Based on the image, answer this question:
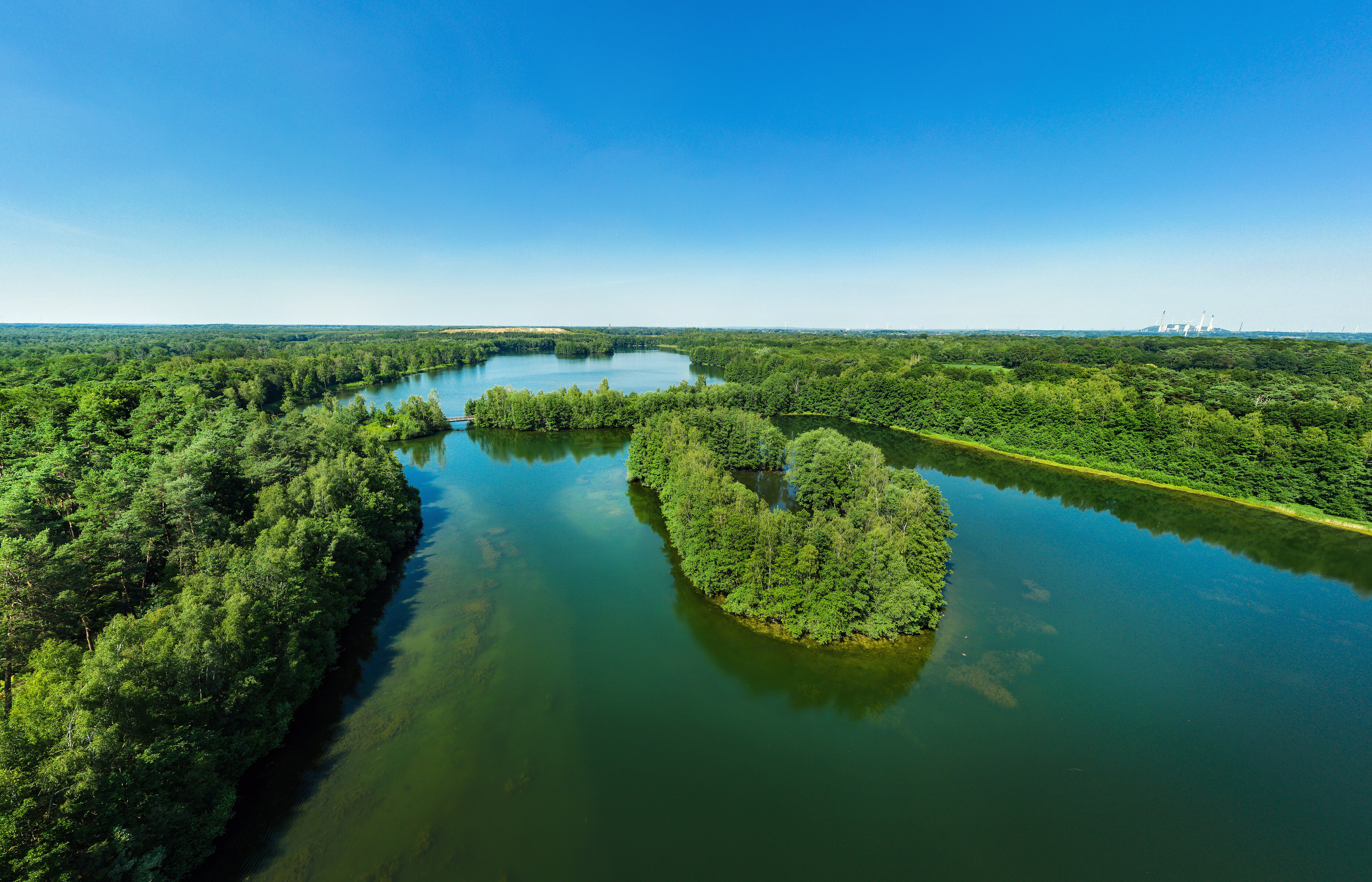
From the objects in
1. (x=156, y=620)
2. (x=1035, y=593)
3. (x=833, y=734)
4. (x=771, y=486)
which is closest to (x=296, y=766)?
(x=156, y=620)

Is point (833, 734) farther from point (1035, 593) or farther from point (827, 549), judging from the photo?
point (1035, 593)

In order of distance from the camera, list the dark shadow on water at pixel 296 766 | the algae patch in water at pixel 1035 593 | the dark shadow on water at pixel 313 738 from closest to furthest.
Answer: the dark shadow on water at pixel 296 766 < the dark shadow on water at pixel 313 738 < the algae patch in water at pixel 1035 593

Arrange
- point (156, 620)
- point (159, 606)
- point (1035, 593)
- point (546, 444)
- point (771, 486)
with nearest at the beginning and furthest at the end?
1. point (156, 620)
2. point (159, 606)
3. point (1035, 593)
4. point (771, 486)
5. point (546, 444)

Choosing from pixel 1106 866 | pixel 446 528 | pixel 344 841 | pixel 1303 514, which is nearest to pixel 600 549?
pixel 446 528

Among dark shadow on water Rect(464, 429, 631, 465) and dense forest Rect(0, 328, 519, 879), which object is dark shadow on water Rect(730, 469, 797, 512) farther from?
dense forest Rect(0, 328, 519, 879)

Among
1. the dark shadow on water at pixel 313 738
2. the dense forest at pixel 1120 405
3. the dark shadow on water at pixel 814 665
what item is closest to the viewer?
the dark shadow on water at pixel 313 738

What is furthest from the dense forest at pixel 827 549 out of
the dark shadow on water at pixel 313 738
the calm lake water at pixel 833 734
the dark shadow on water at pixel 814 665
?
the dark shadow on water at pixel 313 738

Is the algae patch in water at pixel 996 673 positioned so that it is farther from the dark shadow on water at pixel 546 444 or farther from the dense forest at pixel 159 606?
the dark shadow on water at pixel 546 444
